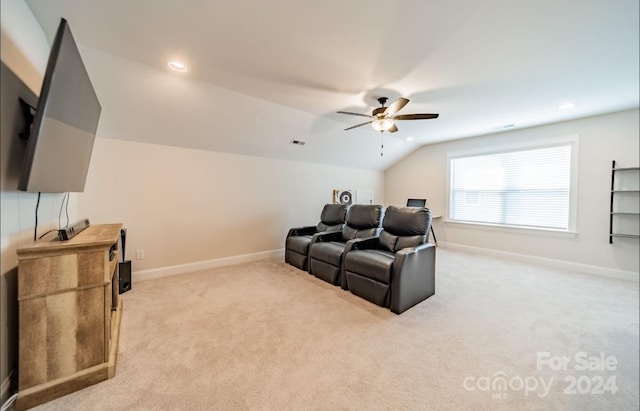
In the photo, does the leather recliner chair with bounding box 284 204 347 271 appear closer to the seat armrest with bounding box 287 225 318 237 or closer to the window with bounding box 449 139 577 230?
the seat armrest with bounding box 287 225 318 237

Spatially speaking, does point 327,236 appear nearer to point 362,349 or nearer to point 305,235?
point 305,235

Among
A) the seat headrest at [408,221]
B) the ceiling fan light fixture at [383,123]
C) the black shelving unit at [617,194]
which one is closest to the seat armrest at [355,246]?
the seat headrest at [408,221]

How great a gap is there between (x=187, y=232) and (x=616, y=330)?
16.1 feet

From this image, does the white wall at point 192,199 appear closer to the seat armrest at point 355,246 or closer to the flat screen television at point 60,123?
the flat screen television at point 60,123

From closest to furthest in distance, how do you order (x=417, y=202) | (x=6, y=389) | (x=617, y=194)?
(x=6, y=389)
(x=617, y=194)
(x=417, y=202)

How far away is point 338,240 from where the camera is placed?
12.5ft

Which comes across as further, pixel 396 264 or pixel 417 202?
pixel 417 202

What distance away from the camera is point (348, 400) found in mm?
1386

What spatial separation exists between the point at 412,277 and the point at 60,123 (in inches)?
120

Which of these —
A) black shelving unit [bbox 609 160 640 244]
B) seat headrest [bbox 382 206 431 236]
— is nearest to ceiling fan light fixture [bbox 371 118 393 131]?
seat headrest [bbox 382 206 431 236]

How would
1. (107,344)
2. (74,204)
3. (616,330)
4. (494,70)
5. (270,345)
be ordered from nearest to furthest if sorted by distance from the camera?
(107,344) < (270,345) < (616,330) < (494,70) < (74,204)

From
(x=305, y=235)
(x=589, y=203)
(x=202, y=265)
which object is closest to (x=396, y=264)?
(x=305, y=235)

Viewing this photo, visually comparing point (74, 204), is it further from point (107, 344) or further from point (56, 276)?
point (107, 344)

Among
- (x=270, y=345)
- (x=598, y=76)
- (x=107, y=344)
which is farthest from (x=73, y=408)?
(x=598, y=76)
